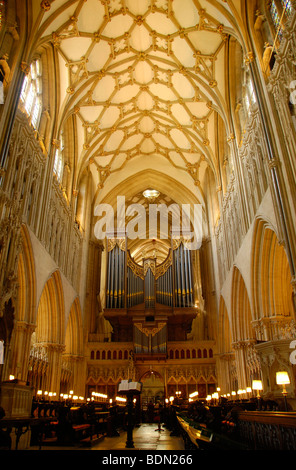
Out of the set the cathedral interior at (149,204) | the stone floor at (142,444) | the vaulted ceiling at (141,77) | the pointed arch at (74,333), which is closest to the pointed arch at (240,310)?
the cathedral interior at (149,204)

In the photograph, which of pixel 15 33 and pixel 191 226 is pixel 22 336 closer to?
pixel 15 33

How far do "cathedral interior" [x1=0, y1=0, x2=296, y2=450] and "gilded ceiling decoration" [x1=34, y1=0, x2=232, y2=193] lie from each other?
0.09 metres

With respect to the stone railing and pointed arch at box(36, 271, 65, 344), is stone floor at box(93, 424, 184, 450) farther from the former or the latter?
the stone railing

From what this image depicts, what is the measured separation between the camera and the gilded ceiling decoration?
1612cm

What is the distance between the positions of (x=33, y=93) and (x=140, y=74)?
7230 mm

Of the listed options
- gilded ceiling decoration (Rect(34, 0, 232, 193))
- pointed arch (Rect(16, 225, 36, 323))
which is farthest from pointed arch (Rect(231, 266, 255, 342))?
pointed arch (Rect(16, 225, 36, 323))

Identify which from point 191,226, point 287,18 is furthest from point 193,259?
point 287,18

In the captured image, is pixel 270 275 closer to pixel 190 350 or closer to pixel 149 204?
pixel 190 350

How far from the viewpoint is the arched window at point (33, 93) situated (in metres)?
15.3

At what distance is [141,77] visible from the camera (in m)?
21.0

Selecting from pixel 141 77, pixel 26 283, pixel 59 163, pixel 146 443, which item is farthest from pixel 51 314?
pixel 141 77

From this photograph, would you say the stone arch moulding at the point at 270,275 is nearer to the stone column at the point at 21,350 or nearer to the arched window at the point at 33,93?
the stone column at the point at 21,350

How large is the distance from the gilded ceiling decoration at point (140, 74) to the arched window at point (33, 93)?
→ 1203mm
